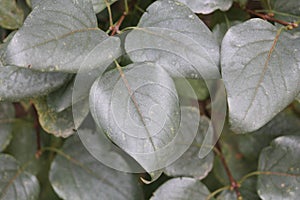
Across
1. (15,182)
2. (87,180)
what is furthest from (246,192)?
(15,182)

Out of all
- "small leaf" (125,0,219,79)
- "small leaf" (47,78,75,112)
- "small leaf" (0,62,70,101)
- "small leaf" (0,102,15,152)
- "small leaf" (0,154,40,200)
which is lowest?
"small leaf" (0,154,40,200)

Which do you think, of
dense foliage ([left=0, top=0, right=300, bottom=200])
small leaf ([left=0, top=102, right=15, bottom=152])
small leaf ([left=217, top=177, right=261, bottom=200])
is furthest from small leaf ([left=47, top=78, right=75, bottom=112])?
small leaf ([left=217, top=177, right=261, bottom=200])

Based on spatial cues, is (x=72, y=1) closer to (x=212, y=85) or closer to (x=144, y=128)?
(x=144, y=128)

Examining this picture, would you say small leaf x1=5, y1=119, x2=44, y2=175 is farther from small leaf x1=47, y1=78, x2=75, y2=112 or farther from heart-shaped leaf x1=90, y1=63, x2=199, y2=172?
heart-shaped leaf x1=90, y1=63, x2=199, y2=172

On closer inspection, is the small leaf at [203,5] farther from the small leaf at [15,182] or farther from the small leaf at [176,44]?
the small leaf at [15,182]

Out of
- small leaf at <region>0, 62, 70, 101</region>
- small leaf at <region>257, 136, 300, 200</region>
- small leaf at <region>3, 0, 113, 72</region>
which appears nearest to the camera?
small leaf at <region>3, 0, 113, 72</region>
